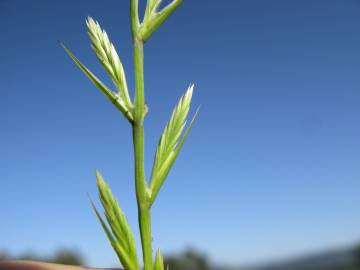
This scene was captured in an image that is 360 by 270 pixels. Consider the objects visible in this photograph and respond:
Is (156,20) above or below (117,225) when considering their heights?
above

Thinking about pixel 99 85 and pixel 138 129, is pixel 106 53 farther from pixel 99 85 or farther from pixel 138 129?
pixel 138 129

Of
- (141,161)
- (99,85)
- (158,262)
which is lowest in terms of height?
(158,262)

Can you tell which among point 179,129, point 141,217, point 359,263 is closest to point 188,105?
point 179,129

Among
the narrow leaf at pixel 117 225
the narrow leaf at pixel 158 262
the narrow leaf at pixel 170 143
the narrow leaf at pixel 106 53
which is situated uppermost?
the narrow leaf at pixel 106 53

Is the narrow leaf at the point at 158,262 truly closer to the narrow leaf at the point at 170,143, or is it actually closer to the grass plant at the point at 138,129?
the grass plant at the point at 138,129

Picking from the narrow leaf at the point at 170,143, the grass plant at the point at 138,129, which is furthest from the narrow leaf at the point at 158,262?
the narrow leaf at the point at 170,143

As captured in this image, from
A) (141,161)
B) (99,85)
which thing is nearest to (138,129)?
(141,161)

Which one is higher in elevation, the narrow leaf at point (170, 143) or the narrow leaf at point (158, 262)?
the narrow leaf at point (170, 143)

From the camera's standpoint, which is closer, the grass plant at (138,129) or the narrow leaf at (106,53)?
the grass plant at (138,129)
